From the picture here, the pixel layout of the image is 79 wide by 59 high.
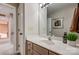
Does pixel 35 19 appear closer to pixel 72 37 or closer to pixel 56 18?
pixel 56 18

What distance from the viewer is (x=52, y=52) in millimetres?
1588

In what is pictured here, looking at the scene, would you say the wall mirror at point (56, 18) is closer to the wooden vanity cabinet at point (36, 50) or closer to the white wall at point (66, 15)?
the white wall at point (66, 15)

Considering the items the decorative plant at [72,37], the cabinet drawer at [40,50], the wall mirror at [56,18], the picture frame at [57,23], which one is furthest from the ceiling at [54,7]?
the cabinet drawer at [40,50]

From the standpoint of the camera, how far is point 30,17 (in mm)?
1936

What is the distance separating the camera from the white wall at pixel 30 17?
6.18ft

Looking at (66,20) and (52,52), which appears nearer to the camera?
(52,52)

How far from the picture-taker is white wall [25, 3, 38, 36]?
188cm

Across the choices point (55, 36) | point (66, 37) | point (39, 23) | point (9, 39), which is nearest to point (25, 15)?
point (39, 23)

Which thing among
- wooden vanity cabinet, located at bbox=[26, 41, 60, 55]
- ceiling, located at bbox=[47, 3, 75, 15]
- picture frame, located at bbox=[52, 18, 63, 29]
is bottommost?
wooden vanity cabinet, located at bbox=[26, 41, 60, 55]


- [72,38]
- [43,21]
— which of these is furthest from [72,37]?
[43,21]

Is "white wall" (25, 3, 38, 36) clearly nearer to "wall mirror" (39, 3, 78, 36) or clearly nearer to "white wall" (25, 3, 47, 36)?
"white wall" (25, 3, 47, 36)

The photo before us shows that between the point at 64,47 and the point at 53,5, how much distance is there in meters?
0.72

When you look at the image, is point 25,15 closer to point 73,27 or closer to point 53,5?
point 53,5

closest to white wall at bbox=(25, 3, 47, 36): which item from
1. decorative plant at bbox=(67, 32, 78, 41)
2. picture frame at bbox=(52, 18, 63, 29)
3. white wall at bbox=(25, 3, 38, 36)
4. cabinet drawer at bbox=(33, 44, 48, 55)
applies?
white wall at bbox=(25, 3, 38, 36)
